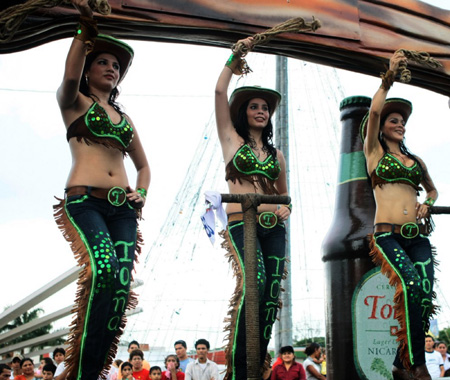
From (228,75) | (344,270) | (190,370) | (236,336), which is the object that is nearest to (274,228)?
(236,336)

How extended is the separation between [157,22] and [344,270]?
288 cm

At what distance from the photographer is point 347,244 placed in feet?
18.2

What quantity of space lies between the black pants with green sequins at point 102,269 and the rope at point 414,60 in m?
2.05

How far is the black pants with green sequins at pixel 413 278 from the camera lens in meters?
3.61

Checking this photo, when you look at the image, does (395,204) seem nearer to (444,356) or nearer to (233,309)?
(233,309)

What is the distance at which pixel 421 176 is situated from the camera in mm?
4121

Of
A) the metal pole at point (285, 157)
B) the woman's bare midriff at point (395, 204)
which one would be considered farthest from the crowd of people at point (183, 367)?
the woman's bare midriff at point (395, 204)

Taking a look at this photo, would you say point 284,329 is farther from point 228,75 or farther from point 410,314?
point 228,75

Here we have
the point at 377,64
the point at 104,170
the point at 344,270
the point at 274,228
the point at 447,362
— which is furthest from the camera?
the point at 447,362

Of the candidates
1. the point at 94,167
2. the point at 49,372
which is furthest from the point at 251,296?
the point at 49,372

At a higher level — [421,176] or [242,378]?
[421,176]

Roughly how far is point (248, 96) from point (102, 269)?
167 centimetres

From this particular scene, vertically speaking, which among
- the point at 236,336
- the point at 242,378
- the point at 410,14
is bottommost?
the point at 242,378

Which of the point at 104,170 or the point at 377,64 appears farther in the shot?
the point at 377,64
